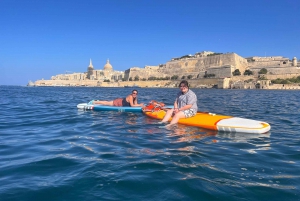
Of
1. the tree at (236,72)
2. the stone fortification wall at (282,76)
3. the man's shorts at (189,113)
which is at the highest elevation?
the tree at (236,72)

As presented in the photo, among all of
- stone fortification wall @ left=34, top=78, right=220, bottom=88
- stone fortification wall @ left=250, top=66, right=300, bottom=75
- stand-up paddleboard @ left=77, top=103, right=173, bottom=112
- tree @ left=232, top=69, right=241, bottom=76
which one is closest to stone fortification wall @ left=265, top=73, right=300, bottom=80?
stone fortification wall @ left=250, top=66, right=300, bottom=75

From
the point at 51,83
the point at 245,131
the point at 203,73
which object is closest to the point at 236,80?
the point at 203,73

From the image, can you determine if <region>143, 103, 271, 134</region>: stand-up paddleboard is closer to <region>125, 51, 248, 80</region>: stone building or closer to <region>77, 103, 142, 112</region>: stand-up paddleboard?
<region>77, 103, 142, 112</region>: stand-up paddleboard

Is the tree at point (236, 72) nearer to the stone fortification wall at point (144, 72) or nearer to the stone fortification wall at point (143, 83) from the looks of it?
the stone fortification wall at point (143, 83)

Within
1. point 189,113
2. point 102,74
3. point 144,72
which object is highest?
point 102,74

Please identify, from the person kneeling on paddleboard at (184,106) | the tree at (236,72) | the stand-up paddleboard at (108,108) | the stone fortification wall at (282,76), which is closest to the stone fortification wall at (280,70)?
the stone fortification wall at (282,76)

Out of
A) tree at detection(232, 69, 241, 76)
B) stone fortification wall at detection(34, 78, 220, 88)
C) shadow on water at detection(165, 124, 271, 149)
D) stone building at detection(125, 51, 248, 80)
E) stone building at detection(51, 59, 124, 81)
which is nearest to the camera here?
shadow on water at detection(165, 124, 271, 149)

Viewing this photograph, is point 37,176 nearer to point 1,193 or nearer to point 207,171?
point 1,193

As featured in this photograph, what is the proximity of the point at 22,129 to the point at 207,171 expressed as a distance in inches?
206

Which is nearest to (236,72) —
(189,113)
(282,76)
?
(282,76)

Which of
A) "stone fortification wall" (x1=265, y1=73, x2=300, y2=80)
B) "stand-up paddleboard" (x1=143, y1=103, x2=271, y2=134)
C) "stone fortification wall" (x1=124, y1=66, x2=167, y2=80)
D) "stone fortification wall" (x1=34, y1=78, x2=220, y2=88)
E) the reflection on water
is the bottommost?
the reflection on water

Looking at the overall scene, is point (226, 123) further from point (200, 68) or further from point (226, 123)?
point (200, 68)

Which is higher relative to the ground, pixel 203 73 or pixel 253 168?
pixel 203 73

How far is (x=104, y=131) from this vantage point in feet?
20.3
